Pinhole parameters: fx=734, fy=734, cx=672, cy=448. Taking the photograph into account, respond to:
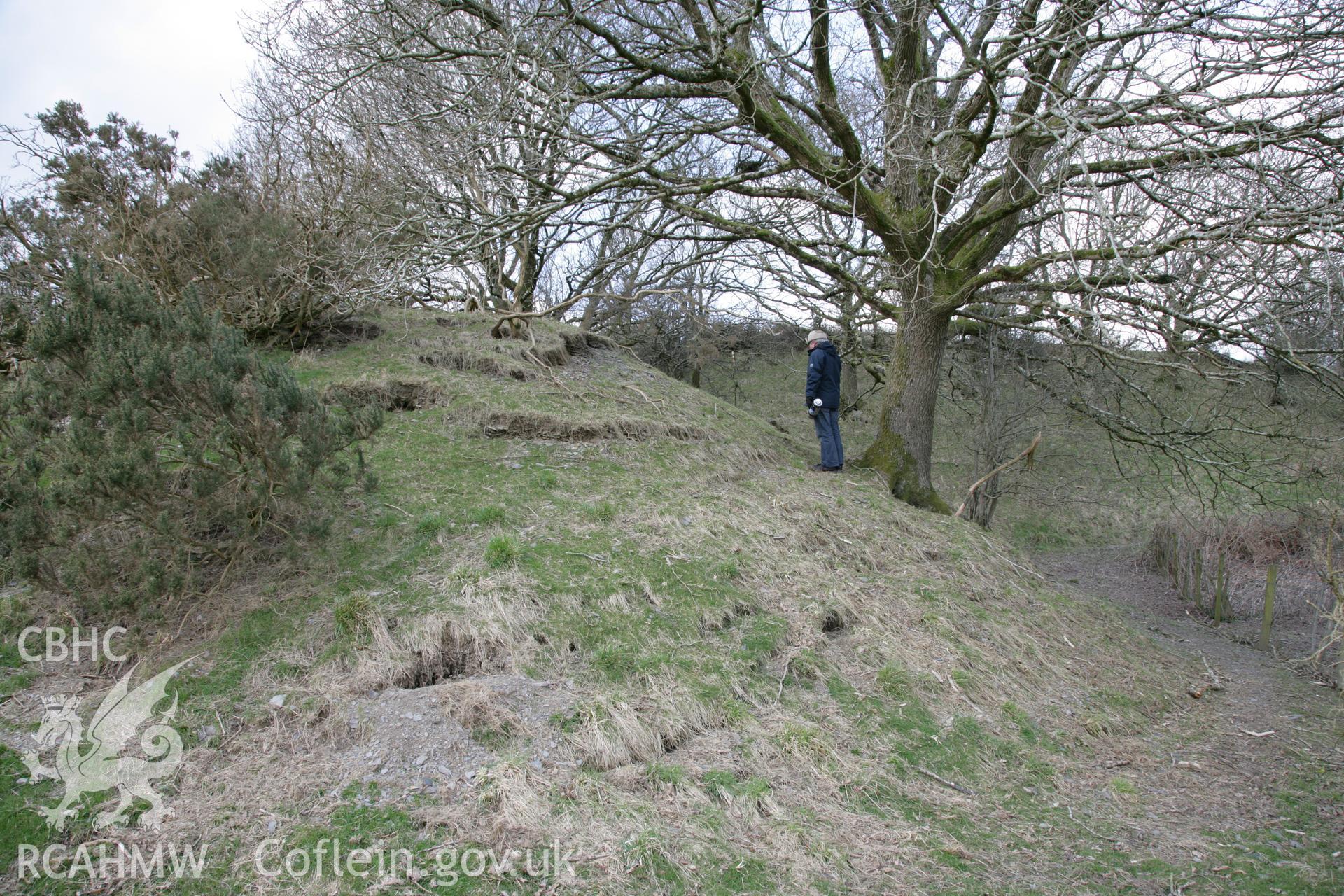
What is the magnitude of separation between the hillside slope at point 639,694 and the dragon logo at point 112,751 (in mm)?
85

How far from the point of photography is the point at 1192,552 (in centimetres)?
998

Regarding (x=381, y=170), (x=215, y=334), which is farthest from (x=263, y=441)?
(x=381, y=170)

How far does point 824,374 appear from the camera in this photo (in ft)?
28.3

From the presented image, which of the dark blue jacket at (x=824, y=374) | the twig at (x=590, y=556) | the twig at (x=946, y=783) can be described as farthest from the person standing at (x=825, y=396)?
the twig at (x=946, y=783)

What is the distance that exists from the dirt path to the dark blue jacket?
4.39 metres

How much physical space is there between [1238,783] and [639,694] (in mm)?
3908

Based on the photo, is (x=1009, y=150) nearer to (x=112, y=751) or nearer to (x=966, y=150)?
(x=966, y=150)

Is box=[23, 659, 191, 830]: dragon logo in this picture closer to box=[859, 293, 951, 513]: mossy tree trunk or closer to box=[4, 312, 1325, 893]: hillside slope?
box=[4, 312, 1325, 893]: hillside slope

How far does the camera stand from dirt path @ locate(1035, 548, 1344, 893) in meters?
3.75

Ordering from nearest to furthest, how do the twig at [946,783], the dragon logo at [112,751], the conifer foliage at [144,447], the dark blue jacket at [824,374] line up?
1. the dragon logo at [112,751]
2. the conifer foliage at [144,447]
3. the twig at [946,783]
4. the dark blue jacket at [824,374]

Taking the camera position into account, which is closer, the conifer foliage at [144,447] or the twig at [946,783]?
the conifer foliage at [144,447]

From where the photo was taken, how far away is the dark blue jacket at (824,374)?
863 centimetres

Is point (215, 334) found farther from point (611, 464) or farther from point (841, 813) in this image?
point (841, 813)

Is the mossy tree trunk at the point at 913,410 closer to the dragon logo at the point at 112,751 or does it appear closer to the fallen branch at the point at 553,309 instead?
the fallen branch at the point at 553,309
